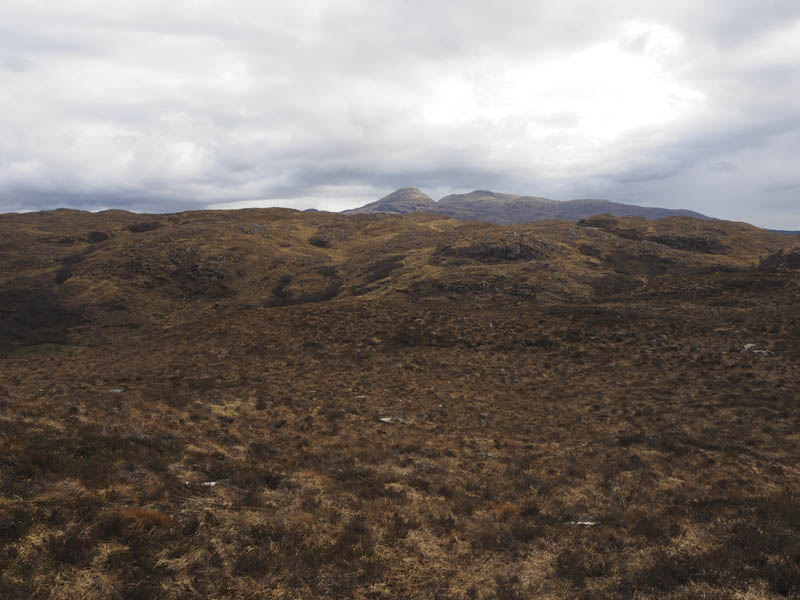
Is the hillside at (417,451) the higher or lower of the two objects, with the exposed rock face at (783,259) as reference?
lower

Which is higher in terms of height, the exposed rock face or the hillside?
the exposed rock face

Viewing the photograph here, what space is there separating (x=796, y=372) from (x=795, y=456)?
13.3 meters

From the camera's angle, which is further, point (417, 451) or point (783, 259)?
point (783, 259)

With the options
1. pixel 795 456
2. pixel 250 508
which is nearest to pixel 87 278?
pixel 250 508

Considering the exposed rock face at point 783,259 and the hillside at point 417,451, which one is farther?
the exposed rock face at point 783,259

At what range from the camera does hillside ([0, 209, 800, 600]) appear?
8375 mm

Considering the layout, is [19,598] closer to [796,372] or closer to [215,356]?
[215,356]

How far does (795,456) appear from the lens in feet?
51.3

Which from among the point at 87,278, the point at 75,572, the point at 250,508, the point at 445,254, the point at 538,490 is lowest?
the point at 538,490

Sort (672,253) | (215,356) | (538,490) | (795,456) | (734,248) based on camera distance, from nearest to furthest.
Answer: (538,490)
(795,456)
(215,356)
(672,253)
(734,248)

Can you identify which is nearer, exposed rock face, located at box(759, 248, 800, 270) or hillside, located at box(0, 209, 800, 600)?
hillside, located at box(0, 209, 800, 600)

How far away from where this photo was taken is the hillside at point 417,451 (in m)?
8.38

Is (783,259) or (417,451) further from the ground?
(783,259)

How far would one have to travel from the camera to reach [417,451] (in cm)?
1742
